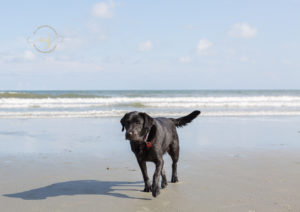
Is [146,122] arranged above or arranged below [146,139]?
above

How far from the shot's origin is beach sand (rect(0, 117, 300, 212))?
4.19 metres

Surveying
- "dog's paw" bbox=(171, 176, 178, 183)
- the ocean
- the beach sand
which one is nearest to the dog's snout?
the beach sand

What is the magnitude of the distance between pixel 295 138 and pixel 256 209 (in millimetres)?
6043

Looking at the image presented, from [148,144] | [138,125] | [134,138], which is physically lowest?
[148,144]

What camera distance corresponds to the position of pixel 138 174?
5715 millimetres

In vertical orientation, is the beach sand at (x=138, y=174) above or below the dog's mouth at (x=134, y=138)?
below

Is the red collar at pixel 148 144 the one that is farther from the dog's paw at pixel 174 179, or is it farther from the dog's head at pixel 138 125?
the dog's paw at pixel 174 179

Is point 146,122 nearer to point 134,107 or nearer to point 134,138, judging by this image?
point 134,138

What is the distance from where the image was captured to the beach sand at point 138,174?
4.19 meters

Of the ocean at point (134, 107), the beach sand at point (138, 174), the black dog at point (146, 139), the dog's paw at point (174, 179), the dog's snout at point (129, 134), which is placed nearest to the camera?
the beach sand at point (138, 174)

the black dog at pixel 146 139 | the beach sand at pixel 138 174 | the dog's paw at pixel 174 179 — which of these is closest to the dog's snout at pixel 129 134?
the black dog at pixel 146 139

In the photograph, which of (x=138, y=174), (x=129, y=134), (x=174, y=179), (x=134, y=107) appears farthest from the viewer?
(x=134, y=107)

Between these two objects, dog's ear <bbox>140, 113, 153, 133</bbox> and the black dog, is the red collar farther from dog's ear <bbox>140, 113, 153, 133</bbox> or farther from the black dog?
dog's ear <bbox>140, 113, 153, 133</bbox>

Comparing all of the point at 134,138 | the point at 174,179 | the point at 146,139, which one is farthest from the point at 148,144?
the point at 174,179
